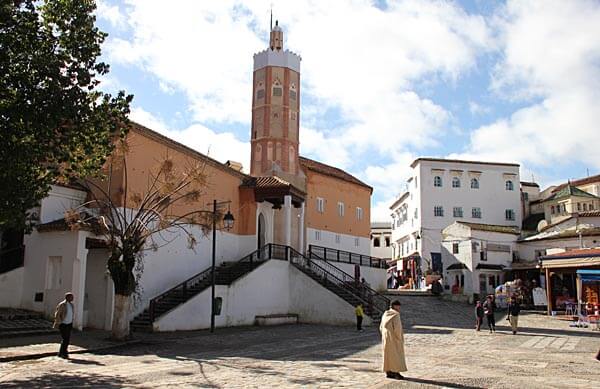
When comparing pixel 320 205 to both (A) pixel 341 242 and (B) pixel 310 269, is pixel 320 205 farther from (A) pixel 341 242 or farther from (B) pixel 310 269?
(B) pixel 310 269

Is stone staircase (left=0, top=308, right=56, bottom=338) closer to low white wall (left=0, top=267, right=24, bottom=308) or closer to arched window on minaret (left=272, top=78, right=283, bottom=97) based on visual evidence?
low white wall (left=0, top=267, right=24, bottom=308)

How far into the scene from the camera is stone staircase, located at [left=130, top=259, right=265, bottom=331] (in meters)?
20.5

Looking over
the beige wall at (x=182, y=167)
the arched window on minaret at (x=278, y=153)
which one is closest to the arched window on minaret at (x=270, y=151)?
the arched window on minaret at (x=278, y=153)

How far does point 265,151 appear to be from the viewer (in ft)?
→ 121

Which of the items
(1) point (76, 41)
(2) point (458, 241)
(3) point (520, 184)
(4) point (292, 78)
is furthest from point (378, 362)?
(3) point (520, 184)

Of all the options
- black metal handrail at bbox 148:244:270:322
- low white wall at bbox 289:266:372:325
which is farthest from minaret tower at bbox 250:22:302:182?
low white wall at bbox 289:266:372:325

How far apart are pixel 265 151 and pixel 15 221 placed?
25.3 m

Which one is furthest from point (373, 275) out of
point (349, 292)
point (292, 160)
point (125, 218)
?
point (125, 218)

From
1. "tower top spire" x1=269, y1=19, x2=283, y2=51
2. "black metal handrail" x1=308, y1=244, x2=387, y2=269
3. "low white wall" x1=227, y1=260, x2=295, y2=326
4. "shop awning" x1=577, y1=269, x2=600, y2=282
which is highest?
"tower top spire" x1=269, y1=19, x2=283, y2=51

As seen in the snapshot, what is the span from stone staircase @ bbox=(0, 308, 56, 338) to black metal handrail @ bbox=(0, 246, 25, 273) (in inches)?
64.1

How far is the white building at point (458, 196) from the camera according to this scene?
2080 inches

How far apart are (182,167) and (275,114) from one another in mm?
13515

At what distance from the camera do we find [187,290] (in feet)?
76.8

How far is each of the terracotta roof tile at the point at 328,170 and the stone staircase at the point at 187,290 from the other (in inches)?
535
